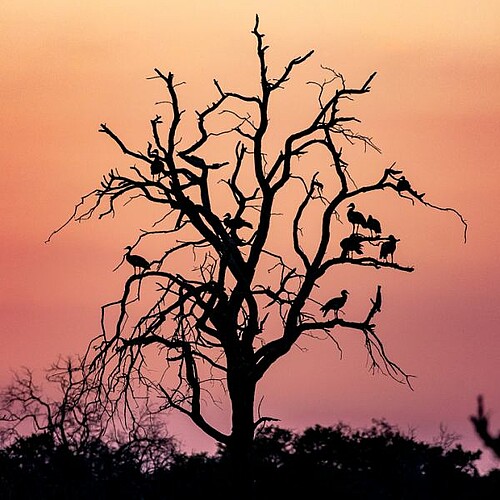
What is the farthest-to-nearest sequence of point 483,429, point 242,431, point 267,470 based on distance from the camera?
point 267,470
point 242,431
point 483,429

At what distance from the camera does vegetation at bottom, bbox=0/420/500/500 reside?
36.9m

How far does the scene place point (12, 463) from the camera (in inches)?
1590

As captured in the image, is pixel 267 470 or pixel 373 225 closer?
pixel 373 225

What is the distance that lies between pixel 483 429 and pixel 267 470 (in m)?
30.2

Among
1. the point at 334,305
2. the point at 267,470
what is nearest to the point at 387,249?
the point at 334,305

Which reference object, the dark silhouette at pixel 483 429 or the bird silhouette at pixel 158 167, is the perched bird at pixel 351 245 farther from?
the dark silhouette at pixel 483 429

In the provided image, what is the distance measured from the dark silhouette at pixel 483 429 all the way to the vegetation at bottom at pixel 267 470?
26.6 m

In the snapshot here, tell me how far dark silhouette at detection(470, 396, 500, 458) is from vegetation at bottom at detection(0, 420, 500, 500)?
87.4 feet

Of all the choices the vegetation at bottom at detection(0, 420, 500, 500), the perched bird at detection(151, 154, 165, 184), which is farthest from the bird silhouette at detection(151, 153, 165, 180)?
the vegetation at bottom at detection(0, 420, 500, 500)

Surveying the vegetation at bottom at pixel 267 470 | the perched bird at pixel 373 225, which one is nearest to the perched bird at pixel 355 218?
the perched bird at pixel 373 225

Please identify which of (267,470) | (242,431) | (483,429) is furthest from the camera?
(267,470)

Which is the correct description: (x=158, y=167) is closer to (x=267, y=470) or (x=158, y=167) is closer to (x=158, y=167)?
(x=158, y=167)

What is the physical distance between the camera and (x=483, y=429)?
791 cm

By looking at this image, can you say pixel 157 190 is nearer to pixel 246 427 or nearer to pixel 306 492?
pixel 246 427
